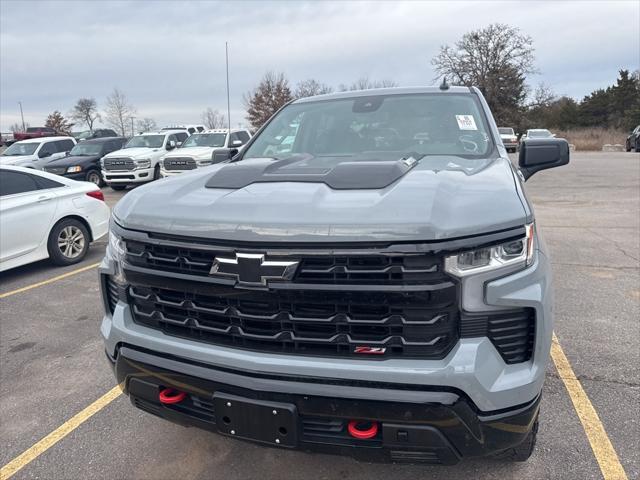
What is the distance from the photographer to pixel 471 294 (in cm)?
183

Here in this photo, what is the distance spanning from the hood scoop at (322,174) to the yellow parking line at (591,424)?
5.86 feet

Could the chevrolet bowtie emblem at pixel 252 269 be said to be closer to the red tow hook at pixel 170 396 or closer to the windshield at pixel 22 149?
the red tow hook at pixel 170 396

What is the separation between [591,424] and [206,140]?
48.2ft

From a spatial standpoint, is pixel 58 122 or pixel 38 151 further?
pixel 58 122

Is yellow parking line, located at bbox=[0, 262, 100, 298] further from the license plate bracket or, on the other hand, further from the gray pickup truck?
the license plate bracket

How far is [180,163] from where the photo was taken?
1420cm

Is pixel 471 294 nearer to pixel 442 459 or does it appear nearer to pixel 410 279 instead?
pixel 410 279

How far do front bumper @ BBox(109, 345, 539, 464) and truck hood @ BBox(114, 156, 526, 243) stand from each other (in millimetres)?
551

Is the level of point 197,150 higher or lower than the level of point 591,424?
higher

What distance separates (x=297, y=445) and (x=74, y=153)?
59.2 ft

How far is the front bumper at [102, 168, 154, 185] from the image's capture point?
15297 mm

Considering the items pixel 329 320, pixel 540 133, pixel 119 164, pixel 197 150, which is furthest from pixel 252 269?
pixel 540 133

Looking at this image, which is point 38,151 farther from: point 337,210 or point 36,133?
point 36,133

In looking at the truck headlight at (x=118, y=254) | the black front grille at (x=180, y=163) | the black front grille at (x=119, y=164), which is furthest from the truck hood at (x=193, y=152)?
the truck headlight at (x=118, y=254)
